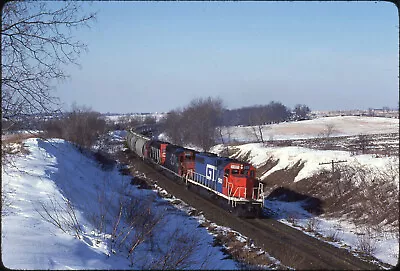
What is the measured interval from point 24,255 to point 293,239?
1091cm

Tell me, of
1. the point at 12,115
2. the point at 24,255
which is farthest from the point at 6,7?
the point at 24,255

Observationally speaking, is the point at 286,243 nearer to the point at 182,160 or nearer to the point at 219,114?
the point at 219,114

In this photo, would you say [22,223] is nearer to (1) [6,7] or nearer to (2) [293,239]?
(1) [6,7]

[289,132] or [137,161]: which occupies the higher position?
[289,132]

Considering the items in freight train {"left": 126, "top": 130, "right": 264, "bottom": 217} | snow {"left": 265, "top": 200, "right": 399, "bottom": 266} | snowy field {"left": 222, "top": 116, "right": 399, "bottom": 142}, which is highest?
snowy field {"left": 222, "top": 116, "right": 399, "bottom": 142}

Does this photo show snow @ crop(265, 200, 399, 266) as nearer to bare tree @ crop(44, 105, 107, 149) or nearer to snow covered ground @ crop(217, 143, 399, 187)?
snow covered ground @ crop(217, 143, 399, 187)

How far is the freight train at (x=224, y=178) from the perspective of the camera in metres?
19.2

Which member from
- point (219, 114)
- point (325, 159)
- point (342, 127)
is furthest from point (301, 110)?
point (342, 127)

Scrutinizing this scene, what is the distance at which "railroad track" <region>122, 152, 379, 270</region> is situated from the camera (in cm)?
1112

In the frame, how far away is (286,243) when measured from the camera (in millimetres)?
13914

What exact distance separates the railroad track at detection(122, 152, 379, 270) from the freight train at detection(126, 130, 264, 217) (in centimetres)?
67

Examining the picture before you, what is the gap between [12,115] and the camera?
19.1 feet

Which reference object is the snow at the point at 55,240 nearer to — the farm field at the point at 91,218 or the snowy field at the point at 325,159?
the farm field at the point at 91,218

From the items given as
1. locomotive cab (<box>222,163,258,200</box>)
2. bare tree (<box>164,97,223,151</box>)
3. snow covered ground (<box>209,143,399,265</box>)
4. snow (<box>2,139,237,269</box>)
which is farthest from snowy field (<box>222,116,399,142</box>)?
snow (<box>2,139,237,269</box>)
